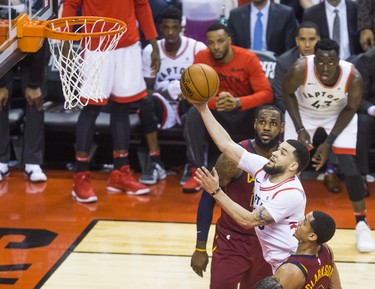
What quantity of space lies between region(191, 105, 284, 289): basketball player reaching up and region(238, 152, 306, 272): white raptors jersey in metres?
0.25

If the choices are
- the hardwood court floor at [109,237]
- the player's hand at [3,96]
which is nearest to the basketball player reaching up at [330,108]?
the hardwood court floor at [109,237]

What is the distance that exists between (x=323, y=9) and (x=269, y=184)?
158 inches

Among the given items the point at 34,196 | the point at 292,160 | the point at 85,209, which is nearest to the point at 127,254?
the point at 85,209

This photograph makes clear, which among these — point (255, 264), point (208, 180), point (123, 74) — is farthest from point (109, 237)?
point (208, 180)

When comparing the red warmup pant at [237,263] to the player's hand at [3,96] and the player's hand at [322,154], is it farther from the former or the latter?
the player's hand at [3,96]

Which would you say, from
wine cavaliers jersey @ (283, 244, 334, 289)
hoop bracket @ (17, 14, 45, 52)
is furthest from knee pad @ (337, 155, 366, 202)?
hoop bracket @ (17, 14, 45, 52)

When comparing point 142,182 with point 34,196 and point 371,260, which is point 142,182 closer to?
point 34,196

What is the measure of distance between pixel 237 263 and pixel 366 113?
3137 mm

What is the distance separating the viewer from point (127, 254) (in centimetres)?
636

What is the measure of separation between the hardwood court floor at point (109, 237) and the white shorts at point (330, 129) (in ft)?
2.17

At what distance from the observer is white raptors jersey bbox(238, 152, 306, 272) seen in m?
4.51

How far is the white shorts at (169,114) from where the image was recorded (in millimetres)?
8125

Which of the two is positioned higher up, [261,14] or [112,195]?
[261,14]

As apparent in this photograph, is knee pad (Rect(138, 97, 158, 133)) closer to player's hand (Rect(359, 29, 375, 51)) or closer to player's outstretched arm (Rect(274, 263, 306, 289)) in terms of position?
player's hand (Rect(359, 29, 375, 51))
